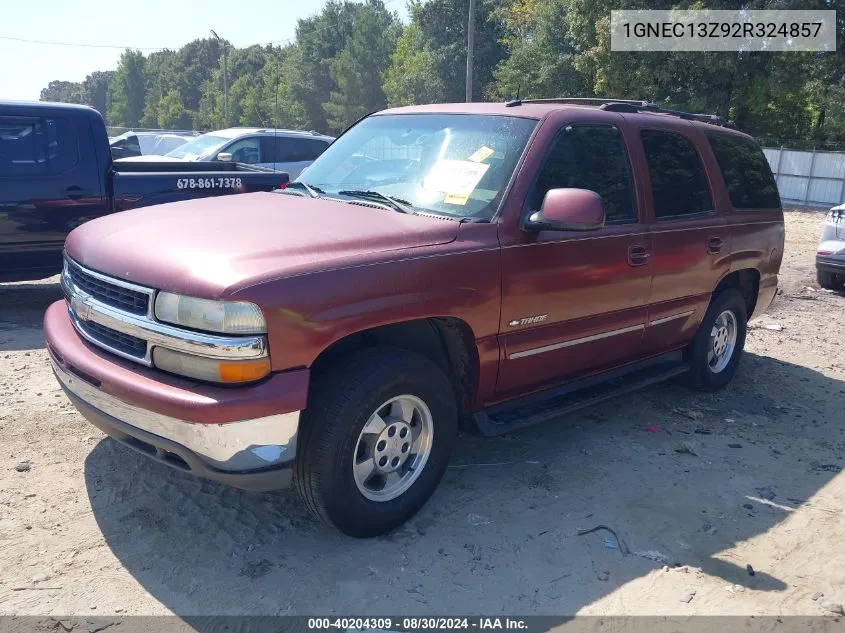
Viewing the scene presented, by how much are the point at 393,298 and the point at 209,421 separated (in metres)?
0.93

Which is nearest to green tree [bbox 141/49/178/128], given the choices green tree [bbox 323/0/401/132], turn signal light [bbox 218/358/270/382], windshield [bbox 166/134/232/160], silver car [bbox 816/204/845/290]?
green tree [bbox 323/0/401/132]

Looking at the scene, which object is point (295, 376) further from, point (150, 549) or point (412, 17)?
point (412, 17)

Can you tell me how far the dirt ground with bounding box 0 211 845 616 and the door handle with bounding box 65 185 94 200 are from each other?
2.42 m

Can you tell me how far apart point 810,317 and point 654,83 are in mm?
21067

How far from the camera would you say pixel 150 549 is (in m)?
3.37

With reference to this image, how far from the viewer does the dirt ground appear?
3143mm

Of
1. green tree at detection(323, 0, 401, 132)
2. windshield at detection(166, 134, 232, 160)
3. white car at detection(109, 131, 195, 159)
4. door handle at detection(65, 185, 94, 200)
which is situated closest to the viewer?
door handle at detection(65, 185, 94, 200)

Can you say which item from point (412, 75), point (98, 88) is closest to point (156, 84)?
point (98, 88)

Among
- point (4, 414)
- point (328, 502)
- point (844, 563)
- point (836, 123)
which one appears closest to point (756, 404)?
point (844, 563)

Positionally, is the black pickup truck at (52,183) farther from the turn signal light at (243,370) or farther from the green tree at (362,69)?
the green tree at (362,69)

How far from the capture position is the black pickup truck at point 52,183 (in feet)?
22.4

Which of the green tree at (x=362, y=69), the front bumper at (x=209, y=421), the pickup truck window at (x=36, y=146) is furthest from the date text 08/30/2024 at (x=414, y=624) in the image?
the green tree at (x=362, y=69)

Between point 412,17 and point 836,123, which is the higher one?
point 412,17

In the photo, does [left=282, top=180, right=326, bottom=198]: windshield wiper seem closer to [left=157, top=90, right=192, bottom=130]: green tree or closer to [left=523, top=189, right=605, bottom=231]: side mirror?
[left=523, top=189, right=605, bottom=231]: side mirror
